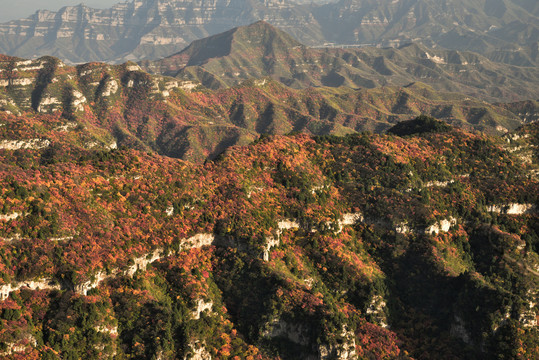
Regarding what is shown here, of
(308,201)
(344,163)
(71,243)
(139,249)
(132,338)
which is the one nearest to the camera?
(132,338)

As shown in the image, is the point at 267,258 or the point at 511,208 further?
the point at 511,208

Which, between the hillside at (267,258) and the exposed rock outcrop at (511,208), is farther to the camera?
the exposed rock outcrop at (511,208)

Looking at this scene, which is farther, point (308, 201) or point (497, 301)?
point (308, 201)

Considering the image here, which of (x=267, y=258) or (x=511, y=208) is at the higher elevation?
(x=511, y=208)

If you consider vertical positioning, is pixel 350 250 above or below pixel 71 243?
below

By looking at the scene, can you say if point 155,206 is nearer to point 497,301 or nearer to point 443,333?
point 443,333

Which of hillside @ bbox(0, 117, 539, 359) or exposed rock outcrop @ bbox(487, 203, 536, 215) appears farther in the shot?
exposed rock outcrop @ bbox(487, 203, 536, 215)

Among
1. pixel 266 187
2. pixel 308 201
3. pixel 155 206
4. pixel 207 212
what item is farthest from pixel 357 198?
pixel 155 206

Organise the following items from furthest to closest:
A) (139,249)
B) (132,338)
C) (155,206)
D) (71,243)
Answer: (155,206), (139,249), (71,243), (132,338)
